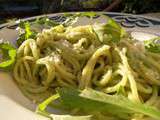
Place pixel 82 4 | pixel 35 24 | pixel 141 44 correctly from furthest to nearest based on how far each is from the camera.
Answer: pixel 82 4
pixel 35 24
pixel 141 44

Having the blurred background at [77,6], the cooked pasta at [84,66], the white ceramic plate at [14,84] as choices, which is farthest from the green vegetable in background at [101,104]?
the blurred background at [77,6]

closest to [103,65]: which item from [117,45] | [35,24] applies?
[117,45]

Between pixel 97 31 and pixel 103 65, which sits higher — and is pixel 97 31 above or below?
above

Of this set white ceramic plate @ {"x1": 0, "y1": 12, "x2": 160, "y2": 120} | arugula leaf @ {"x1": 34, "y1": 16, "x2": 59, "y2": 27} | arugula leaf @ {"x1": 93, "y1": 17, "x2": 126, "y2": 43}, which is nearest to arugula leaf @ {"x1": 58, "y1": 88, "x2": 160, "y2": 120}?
white ceramic plate @ {"x1": 0, "y1": 12, "x2": 160, "y2": 120}

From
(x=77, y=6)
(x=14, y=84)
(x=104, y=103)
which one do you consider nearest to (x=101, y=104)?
(x=104, y=103)

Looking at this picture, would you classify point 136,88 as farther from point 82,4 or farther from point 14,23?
point 82,4

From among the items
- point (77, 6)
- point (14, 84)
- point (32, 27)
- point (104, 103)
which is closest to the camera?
point (104, 103)

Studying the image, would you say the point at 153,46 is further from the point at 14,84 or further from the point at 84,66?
the point at 14,84
